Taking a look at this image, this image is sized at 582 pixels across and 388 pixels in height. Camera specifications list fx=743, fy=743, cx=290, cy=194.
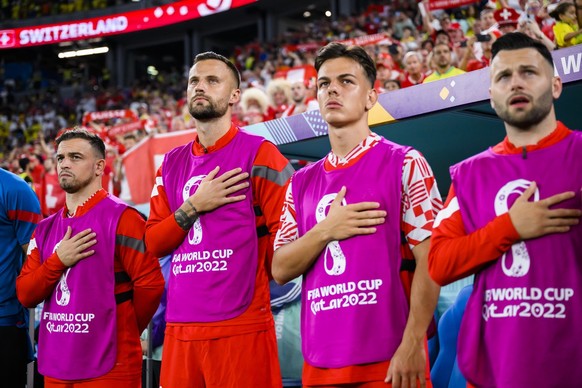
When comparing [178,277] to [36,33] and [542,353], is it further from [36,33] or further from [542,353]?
[36,33]

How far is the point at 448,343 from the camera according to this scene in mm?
3432

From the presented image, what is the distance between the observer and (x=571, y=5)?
6215mm

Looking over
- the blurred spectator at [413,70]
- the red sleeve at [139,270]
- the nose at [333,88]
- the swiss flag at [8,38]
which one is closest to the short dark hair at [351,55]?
the nose at [333,88]

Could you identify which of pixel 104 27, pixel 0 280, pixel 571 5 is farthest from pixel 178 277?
pixel 104 27

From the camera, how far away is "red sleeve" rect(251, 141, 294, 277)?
309 cm

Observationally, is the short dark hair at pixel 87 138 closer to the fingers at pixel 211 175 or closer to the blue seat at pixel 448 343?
the fingers at pixel 211 175

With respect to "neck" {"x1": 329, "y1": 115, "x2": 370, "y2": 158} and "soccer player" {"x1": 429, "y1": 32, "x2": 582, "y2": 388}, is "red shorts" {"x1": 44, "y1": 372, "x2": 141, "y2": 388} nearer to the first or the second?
"neck" {"x1": 329, "y1": 115, "x2": 370, "y2": 158}

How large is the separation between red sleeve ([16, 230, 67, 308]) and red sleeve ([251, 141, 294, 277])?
1.09 m

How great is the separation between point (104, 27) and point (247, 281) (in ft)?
77.3

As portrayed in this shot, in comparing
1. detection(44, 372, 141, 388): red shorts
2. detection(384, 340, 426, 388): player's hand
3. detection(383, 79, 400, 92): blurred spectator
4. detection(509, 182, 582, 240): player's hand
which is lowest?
detection(44, 372, 141, 388): red shorts

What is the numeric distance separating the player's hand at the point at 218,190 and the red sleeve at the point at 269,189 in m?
0.07

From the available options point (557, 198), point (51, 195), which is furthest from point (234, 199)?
point (51, 195)

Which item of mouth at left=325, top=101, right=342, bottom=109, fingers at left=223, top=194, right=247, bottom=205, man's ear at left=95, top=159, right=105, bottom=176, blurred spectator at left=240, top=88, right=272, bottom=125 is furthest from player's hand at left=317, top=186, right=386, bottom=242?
blurred spectator at left=240, top=88, right=272, bottom=125

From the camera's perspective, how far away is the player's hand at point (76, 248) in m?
3.54
